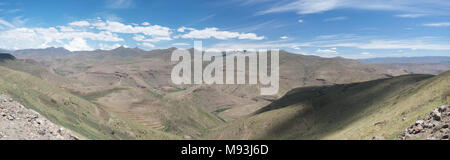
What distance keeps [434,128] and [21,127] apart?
1292 inches

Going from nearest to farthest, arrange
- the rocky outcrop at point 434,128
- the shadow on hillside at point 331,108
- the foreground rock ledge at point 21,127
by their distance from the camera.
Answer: the foreground rock ledge at point 21,127 < the rocky outcrop at point 434,128 < the shadow on hillside at point 331,108

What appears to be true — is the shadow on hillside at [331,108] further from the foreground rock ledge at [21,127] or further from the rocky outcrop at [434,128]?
the foreground rock ledge at [21,127]

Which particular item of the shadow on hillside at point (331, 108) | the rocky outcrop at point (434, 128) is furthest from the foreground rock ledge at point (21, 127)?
the shadow on hillside at point (331, 108)

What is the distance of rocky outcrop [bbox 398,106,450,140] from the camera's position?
17.2 meters

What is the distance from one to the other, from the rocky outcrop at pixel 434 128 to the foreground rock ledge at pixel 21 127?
3005 centimetres

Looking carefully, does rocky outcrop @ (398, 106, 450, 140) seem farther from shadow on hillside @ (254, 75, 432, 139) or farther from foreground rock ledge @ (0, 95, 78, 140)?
shadow on hillside @ (254, 75, 432, 139)

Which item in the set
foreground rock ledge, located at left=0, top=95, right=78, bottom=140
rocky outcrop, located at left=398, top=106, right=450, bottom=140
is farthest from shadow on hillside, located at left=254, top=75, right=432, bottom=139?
foreground rock ledge, located at left=0, top=95, right=78, bottom=140

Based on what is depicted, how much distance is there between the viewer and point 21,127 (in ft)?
60.4

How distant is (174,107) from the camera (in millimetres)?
189625

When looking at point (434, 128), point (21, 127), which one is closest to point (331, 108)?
point (434, 128)

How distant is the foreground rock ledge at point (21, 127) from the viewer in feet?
55.7
